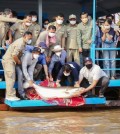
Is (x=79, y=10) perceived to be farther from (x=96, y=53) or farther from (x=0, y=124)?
(x=0, y=124)

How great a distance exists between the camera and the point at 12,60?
1012 centimetres

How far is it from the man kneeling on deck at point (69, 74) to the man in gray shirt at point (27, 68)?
0.69 meters

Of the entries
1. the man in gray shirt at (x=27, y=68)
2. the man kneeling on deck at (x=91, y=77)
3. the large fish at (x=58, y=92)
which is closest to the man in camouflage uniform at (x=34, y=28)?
the man in gray shirt at (x=27, y=68)

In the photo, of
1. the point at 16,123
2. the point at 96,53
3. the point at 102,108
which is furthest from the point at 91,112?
the point at 16,123

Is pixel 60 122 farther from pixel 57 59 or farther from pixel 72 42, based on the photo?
pixel 72 42

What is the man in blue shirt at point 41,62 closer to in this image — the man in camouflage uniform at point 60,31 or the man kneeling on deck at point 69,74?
the man kneeling on deck at point 69,74

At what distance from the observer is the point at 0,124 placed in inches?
353

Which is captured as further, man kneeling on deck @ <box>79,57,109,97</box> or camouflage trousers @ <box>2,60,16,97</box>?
man kneeling on deck @ <box>79,57,109,97</box>

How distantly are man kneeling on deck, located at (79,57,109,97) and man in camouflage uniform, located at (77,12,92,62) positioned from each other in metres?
0.59

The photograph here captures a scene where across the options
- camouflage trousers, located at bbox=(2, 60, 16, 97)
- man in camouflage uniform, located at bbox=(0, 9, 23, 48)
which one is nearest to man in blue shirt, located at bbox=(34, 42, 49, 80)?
camouflage trousers, located at bbox=(2, 60, 16, 97)

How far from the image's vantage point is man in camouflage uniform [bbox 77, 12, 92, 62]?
10.8 m

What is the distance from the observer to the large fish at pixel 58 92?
33.7 ft

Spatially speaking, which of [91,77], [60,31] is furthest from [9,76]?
[91,77]

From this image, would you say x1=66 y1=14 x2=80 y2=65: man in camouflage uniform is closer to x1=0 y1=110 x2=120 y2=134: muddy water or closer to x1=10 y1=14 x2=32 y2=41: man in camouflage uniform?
x1=10 y1=14 x2=32 y2=41: man in camouflage uniform
